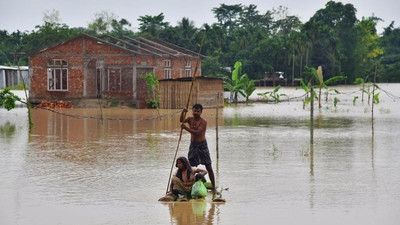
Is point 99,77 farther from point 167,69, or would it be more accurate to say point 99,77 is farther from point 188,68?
point 188,68

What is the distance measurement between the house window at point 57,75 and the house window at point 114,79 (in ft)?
6.93

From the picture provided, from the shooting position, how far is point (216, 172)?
13844 millimetres

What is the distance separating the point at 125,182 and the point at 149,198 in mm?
1669

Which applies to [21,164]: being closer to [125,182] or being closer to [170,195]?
[125,182]

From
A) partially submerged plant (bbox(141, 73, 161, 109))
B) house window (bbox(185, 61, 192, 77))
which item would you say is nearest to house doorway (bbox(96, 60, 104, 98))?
partially submerged plant (bbox(141, 73, 161, 109))

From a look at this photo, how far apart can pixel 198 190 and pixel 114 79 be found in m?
25.7

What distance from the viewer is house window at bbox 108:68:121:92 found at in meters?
35.8

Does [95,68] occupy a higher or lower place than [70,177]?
higher

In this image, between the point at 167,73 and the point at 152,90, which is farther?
the point at 167,73

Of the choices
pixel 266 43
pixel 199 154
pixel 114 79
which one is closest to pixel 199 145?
pixel 199 154

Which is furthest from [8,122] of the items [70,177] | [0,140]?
[70,177]

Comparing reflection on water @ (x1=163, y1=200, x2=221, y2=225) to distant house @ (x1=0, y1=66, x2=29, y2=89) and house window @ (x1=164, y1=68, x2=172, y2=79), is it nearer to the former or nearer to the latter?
house window @ (x1=164, y1=68, x2=172, y2=79)

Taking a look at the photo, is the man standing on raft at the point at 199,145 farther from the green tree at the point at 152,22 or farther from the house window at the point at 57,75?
the green tree at the point at 152,22

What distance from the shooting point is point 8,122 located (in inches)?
1074
